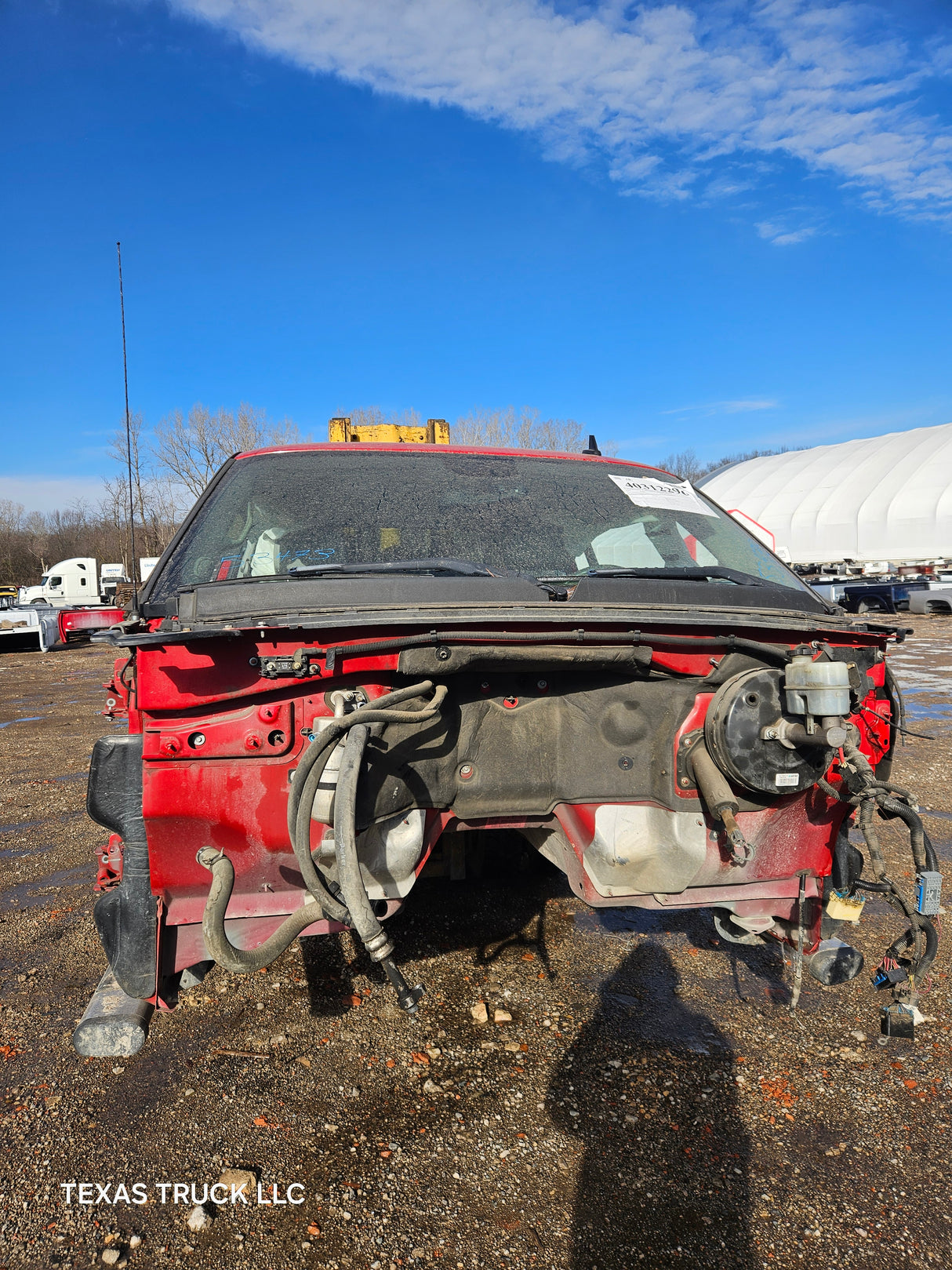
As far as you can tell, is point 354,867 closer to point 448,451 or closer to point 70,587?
point 448,451

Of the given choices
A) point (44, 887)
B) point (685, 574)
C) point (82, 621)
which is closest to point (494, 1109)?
point (685, 574)

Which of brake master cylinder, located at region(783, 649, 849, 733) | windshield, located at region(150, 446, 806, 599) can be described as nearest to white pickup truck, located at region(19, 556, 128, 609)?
windshield, located at region(150, 446, 806, 599)

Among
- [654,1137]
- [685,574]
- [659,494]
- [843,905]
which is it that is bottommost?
[654,1137]

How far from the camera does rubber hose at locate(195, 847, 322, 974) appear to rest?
183 centimetres

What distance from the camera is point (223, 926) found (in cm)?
189

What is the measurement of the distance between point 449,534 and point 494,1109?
1.79m

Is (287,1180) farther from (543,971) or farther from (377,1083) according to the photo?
(543,971)

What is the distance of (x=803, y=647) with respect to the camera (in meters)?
2.07

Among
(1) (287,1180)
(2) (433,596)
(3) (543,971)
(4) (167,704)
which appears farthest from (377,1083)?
(2) (433,596)

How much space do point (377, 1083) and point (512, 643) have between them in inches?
58.6

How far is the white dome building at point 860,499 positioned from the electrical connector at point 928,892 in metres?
34.2

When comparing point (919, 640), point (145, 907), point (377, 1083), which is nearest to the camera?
point (145, 907)

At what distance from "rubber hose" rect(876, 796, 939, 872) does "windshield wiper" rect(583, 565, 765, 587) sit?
829 millimetres

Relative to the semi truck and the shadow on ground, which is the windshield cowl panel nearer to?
the shadow on ground
